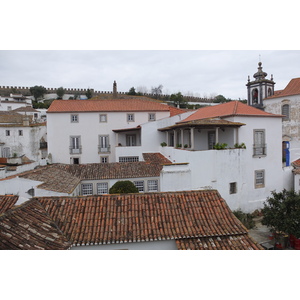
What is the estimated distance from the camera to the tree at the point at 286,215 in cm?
1077

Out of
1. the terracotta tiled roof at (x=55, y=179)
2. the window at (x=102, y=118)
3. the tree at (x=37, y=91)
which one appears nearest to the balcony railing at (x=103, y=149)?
the window at (x=102, y=118)

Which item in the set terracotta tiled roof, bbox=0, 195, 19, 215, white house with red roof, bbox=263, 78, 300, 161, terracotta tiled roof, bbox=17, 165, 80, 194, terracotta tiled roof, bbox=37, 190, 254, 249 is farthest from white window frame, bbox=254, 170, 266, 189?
terracotta tiled roof, bbox=0, 195, 19, 215

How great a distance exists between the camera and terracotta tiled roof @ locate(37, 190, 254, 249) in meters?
6.82

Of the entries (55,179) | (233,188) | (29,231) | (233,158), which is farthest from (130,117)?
(29,231)

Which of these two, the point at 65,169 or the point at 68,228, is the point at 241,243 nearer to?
the point at 68,228

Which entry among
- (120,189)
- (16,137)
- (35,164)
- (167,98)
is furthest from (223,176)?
(167,98)

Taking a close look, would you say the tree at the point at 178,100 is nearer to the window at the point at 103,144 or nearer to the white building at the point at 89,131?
the white building at the point at 89,131

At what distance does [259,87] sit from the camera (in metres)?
28.4

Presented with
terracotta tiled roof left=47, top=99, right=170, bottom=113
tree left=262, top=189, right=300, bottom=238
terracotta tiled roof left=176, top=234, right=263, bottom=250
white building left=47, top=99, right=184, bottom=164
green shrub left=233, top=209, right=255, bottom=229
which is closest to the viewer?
terracotta tiled roof left=176, top=234, right=263, bottom=250

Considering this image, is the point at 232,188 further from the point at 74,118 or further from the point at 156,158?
the point at 74,118

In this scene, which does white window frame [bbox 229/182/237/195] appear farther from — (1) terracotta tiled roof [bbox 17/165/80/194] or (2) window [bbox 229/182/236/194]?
(1) terracotta tiled roof [bbox 17/165/80/194]

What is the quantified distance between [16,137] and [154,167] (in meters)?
20.7

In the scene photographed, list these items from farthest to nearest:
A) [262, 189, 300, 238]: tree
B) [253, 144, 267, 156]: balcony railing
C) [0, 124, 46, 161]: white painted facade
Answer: [0, 124, 46, 161]: white painted facade
[253, 144, 267, 156]: balcony railing
[262, 189, 300, 238]: tree

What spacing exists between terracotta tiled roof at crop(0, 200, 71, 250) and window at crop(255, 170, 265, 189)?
551 inches
